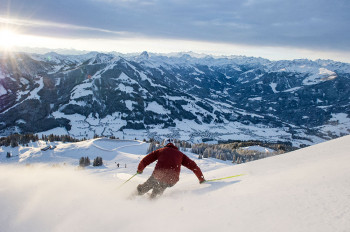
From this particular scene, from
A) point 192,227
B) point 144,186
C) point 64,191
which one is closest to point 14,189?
point 64,191

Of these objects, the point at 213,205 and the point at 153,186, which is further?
the point at 153,186

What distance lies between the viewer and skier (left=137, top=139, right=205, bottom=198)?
891cm

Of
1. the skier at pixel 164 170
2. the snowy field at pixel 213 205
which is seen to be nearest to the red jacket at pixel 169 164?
the skier at pixel 164 170

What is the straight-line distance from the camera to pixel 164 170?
930 cm

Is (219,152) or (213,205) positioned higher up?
(213,205)

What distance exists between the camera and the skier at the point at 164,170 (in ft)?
29.2

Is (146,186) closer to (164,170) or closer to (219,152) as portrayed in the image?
(164,170)

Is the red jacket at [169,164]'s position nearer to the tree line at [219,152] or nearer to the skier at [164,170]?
the skier at [164,170]

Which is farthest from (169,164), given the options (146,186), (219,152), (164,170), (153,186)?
(219,152)

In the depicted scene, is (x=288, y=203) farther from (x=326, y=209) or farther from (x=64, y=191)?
(x=64, y=191)

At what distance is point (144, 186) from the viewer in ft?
29.2

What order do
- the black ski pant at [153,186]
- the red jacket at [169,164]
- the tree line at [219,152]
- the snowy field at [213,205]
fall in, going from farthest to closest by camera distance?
the tree line at [219,152]
the red jacket at [169,164]
the black ski pant at [153,186]
the snowy field at [213,205]

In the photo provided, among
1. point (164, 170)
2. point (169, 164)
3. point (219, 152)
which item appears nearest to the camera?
point (164, 170)

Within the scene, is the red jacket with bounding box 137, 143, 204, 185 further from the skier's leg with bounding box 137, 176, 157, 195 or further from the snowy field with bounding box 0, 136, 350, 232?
the snowy field with bounding box 0, 136, 350, 232
